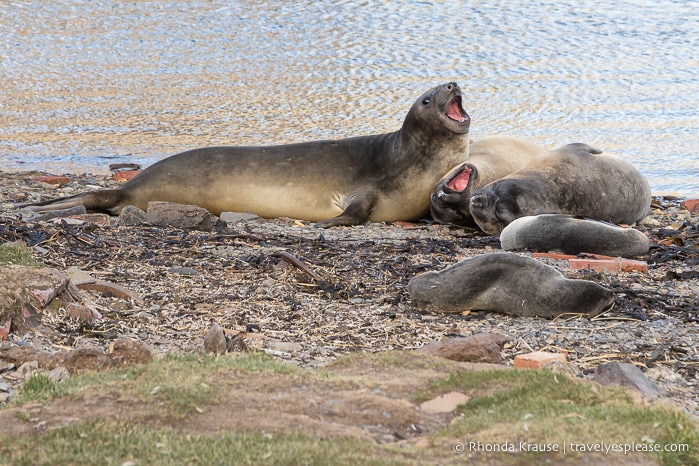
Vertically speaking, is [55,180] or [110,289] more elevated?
[110,289]

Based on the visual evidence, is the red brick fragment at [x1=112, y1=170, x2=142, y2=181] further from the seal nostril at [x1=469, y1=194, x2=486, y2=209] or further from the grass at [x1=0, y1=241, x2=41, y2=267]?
the grass at [x1=0, y1=241, x2=41, y2=267]

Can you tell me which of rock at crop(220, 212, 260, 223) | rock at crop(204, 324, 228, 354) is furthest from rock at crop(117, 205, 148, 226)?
rock at crop(204, 324, 228, 354)

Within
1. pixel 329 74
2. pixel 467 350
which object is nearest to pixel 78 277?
A: pixel 467 350

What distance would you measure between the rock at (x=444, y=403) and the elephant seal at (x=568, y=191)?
15.1 feet

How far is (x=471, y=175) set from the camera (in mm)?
8469

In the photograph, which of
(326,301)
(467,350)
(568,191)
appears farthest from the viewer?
(568,191)

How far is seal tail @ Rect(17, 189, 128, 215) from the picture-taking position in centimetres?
823

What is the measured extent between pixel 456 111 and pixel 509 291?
428cm

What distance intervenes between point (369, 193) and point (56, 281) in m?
4.64

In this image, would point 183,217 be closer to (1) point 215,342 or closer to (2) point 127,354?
(1) point 215,342

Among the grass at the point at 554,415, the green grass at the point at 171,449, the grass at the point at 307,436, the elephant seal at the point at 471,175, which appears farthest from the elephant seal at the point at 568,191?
the green grass at the point at 171,449

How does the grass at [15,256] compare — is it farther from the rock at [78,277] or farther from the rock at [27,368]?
the rock at [27,368]

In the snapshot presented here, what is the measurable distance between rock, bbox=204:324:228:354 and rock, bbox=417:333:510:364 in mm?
776

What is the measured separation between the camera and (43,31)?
2031 centimetres
